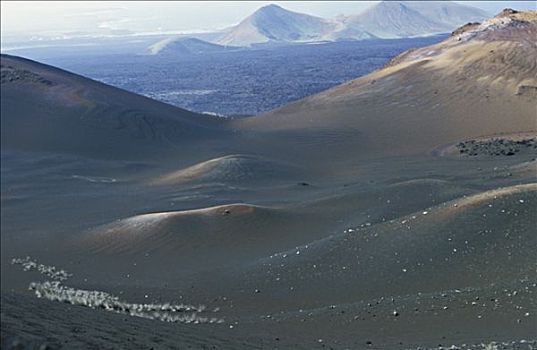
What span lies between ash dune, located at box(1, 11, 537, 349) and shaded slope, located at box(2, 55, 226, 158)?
13 cm

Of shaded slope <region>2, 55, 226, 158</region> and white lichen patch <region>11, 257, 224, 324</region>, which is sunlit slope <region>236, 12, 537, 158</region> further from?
white lichen patch <region>11, 257, 224, 324</region>

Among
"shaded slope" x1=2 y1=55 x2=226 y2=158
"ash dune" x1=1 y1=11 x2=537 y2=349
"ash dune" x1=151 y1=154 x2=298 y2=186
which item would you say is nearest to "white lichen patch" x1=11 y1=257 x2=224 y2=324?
"ash dune" x1=1 y1=11 x2=537 y2=349

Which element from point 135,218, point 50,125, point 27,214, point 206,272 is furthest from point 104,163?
point 27,214

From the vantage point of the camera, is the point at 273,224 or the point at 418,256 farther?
the point at 273,224

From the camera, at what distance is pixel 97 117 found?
3164 cm

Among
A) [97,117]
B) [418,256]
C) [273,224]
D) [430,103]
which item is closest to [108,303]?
[418,256]

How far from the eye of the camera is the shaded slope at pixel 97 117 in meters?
25.5

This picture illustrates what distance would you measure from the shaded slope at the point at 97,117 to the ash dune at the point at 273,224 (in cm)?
13

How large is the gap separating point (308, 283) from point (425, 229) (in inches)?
121

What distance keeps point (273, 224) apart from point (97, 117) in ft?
51.9

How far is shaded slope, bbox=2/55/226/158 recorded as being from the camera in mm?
25531

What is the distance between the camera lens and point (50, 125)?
22422mm

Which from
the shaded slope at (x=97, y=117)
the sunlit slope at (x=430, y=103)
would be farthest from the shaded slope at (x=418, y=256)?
the sunlit slope at (x=430, y=103)

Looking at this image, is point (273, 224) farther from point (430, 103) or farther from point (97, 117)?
point (430, 103)
